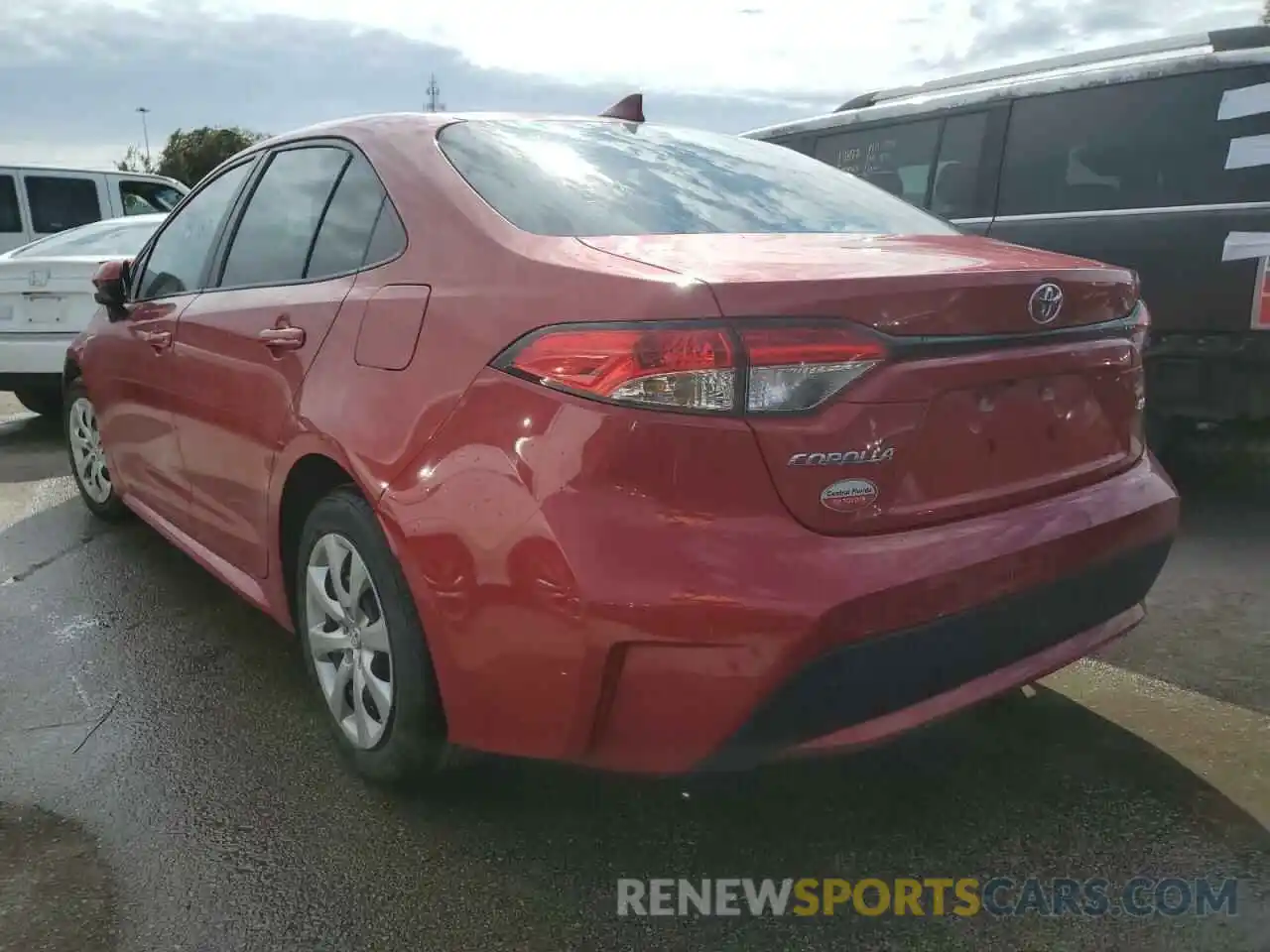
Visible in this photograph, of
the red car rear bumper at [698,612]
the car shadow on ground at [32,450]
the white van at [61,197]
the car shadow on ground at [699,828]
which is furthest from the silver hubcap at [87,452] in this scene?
the white van at [61,197]

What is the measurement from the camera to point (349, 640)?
8.16 ft

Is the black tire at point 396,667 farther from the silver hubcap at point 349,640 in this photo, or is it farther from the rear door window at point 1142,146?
the rear door window at point 1142,146

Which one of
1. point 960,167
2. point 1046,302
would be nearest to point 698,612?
point 1046,302

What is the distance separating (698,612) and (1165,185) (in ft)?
12.0

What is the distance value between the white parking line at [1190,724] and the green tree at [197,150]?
50.7 metres

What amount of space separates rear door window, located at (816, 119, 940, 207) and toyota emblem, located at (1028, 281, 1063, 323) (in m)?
3.54

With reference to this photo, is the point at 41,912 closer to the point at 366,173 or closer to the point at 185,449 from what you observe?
the point at 185,449

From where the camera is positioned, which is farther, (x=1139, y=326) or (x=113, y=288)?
(x=113, y=288)

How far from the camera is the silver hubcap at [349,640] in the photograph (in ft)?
7.81

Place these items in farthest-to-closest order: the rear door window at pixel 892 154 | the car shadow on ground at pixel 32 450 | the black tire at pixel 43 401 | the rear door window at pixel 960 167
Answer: the black tire at pixel 43 401
the car shadow on ground at pixel 32 450
the rear door window at pixel 892 154
the rear door window at pixel 960 167

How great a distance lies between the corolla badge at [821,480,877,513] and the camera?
72.9 inches

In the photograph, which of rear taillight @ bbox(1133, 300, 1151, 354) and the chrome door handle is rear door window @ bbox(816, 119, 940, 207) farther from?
the chrome door handle

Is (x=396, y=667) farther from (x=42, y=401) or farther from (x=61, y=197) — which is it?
(x=61, y=197)

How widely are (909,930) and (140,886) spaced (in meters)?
1.53
